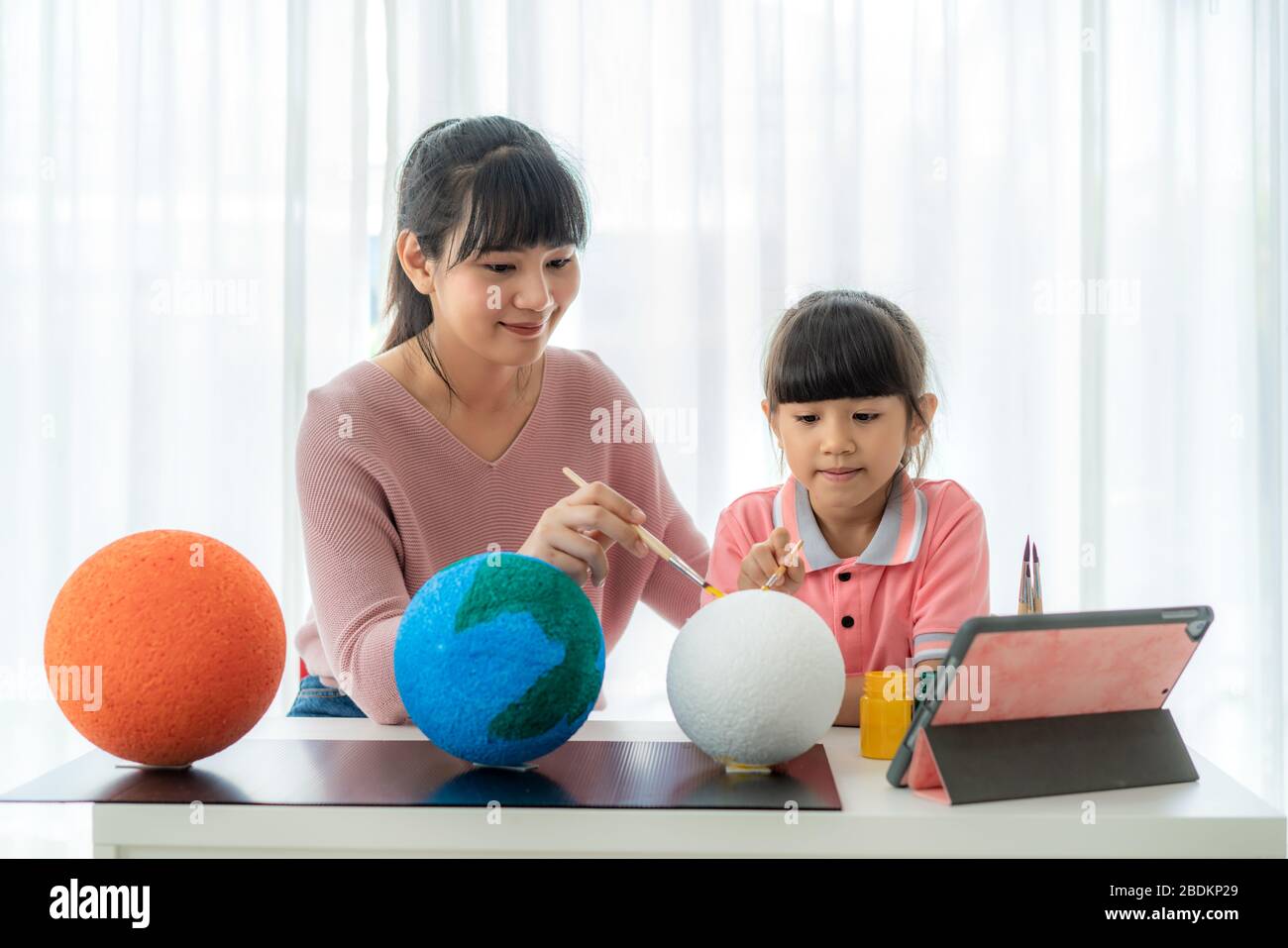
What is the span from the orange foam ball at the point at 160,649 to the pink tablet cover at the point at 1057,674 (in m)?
0.47

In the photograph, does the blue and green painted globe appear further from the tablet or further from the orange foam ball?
the tablet

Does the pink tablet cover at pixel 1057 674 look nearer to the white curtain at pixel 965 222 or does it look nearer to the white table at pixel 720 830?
the white table at pixel 720 830

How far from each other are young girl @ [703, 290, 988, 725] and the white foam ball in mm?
402

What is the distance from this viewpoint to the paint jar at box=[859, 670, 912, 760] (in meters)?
0.90

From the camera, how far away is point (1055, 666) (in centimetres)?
77

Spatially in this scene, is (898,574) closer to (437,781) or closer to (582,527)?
(582,527)

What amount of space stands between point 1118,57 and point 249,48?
6.19 ft

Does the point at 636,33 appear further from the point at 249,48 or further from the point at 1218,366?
the point at 1218,366

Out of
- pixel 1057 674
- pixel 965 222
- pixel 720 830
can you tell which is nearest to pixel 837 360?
pixel 1057 674

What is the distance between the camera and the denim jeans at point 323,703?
1.34 metres

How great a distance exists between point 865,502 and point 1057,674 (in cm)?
55

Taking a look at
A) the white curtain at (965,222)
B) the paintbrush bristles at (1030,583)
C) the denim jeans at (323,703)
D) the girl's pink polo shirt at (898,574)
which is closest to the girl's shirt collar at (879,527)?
the girl's pink polo shirt at (898,574)

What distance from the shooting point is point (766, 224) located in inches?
99.5
